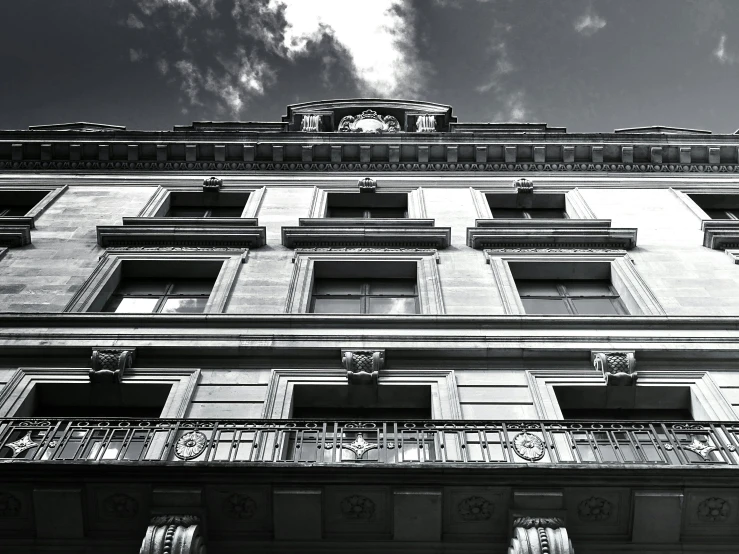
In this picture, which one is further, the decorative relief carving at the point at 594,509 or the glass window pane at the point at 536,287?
the glass window pane at the point at 536,287

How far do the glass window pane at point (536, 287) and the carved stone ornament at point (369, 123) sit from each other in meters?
11.0

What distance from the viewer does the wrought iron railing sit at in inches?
447

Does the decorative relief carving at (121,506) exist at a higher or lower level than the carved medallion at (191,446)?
lower

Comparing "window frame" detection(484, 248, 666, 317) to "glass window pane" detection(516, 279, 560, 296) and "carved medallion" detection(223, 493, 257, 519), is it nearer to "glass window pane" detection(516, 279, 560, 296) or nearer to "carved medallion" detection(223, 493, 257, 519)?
"glass window pane" detection(516, 279, 560, 296)

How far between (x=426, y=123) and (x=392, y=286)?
1164 centimetres

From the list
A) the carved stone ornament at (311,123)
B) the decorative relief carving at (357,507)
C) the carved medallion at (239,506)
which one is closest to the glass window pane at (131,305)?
the carved medallion at (239,506)

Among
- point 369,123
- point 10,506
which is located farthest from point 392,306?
point 369,123

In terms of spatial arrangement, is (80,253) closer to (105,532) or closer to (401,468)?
(105,532)

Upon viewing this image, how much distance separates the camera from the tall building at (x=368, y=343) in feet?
34.4

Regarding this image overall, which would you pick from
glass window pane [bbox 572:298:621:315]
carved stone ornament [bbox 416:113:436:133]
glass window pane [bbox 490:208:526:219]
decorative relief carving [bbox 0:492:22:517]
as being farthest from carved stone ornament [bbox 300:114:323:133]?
decorative relief carving [bbox 0:492:22:517]

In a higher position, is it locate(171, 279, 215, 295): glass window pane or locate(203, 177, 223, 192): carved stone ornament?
locate(203, 177, 223, 192): carved stone ornament

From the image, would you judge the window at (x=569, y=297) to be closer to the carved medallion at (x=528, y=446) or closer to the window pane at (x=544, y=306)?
the window pane at (x=544, y=306)

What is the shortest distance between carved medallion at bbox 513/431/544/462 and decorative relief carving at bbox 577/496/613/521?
3.16ft

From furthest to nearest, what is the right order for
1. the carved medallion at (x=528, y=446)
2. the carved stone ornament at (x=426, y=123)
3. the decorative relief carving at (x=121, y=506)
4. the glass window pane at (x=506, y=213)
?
the carved stone ornament at (x=426, y=123) < the glass window pane at (x=506, y=213) < the carved medallion at (x=528, y=446) < the decorative relief carving at (x=121, y=506)
